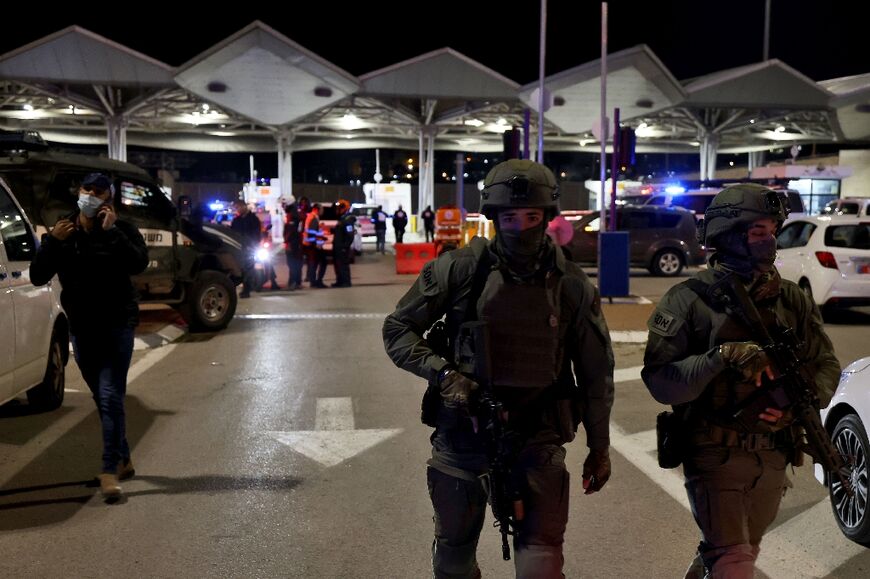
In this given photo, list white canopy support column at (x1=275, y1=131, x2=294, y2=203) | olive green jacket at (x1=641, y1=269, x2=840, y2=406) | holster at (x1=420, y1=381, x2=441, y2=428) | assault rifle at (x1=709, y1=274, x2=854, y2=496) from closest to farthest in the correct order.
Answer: assault rifle at (x1=709, y1=274, x2=854, y2=496), olive green jacket at (x1=641, y1=269, x2=840, y2=406), holster at (x1=420, y1=381, x2=441, y2=428), white canopy support column at (x1=275, y1=131, x2=294, y2=203)

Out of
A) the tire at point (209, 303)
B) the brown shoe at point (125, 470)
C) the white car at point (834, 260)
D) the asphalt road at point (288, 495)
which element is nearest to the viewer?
the asphalt road at point (288, 495)

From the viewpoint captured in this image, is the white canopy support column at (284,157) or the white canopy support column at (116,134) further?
the white canopy support column at (284,157)

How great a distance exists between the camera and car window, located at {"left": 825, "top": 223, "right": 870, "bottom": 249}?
14086 mm

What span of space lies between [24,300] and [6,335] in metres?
0.49

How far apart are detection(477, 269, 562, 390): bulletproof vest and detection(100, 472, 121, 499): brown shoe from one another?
11.0ft

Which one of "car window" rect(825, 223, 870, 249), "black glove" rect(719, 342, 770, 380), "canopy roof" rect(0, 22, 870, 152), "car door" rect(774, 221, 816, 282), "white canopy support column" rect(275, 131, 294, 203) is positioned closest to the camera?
"black glove" rect(719, 342, 770, 380)

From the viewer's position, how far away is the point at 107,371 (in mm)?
5730

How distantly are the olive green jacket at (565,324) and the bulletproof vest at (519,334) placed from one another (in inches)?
3.9

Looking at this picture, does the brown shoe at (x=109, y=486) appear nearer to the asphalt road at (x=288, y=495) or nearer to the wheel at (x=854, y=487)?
the asphalt road at (x=288, y=495)

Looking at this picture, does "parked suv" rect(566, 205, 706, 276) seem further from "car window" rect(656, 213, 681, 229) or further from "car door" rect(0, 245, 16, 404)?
"car door" rect(0, 245, 16, 404)

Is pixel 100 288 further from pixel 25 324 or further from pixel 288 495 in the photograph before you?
pixel 25 324

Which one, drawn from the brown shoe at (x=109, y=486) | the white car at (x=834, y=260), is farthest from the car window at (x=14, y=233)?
the white car at (x=834, y=260)

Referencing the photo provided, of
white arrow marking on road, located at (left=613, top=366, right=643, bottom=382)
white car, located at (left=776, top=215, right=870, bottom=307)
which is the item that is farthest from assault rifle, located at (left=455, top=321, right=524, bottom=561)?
white car, located at (left=776, top=215, right=870, bottom=307)

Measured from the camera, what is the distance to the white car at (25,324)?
677cm
